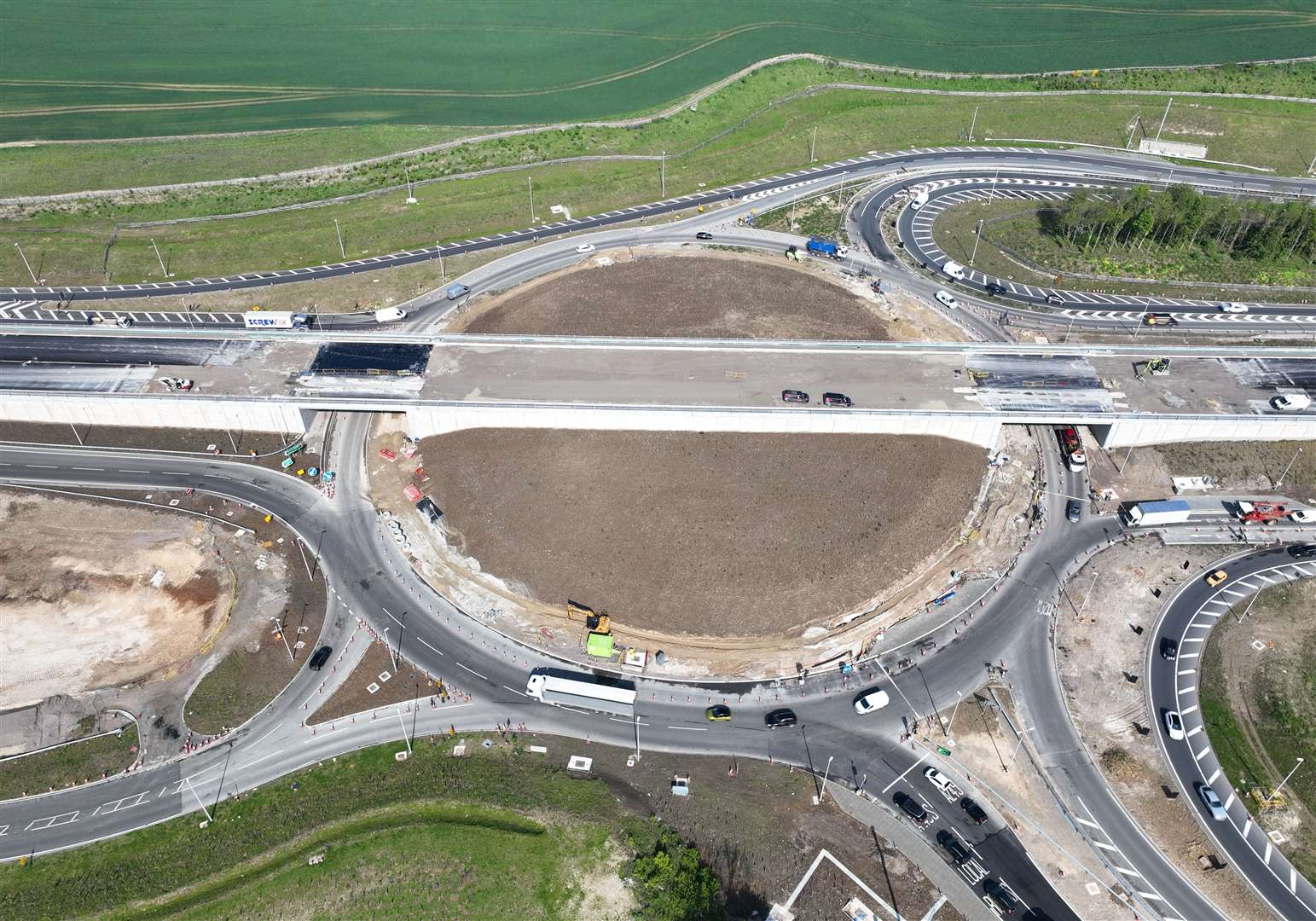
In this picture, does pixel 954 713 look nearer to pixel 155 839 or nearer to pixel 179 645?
pixel 155 839

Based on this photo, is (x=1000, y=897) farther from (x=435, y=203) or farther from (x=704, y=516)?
(x=435, y=203)

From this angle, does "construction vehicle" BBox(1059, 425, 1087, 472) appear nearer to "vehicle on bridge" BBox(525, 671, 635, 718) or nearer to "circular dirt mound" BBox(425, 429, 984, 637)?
"circular dirt mound" BBox(425, 429, 984, 637)

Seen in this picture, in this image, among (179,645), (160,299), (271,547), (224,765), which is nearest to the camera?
(224,765)

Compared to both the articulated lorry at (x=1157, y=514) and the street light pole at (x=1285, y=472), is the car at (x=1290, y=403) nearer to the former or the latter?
the street light pole at (x=1285, y=472)

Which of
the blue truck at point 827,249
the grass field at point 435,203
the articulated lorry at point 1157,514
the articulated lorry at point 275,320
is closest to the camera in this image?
the articulated lorry at point 1157,514

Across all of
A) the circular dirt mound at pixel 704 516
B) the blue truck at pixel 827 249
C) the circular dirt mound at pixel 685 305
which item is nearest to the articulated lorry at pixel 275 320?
the circular dirt mound at pixel 685 305

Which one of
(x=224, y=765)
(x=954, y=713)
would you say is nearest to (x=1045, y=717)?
(x=954, y=713)

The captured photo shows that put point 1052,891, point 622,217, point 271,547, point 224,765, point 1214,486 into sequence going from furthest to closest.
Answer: point 622,217, point 1214,486, point 271,547, point 224,765, point 1052,891
